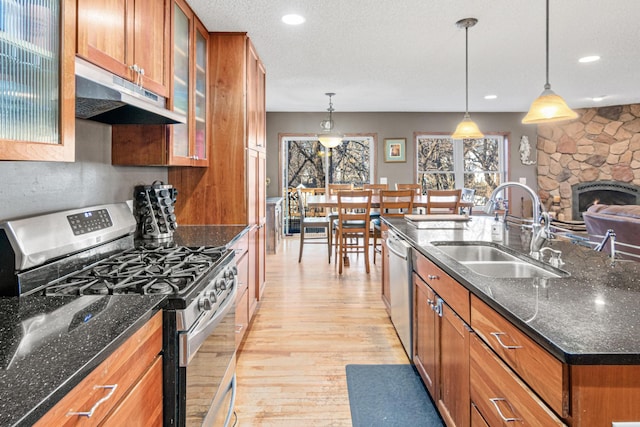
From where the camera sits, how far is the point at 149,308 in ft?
3.61

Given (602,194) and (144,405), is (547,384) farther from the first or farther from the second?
(602,194)

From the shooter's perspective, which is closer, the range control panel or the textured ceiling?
the range control panel

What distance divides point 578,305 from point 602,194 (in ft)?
23.0

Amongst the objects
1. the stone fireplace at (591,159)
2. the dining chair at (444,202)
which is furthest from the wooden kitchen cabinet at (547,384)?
the stone fireplace at (591,159)

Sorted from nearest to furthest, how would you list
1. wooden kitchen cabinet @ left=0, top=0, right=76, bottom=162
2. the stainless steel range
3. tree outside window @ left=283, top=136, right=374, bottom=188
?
wooden kitchen cabinet @ left=0, top=0, right=76, bottom=162
the stainless steel range
tree outside window @ left=283, top=136, right=374, bottom=188

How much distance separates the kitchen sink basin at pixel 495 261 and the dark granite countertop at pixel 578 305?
11cm

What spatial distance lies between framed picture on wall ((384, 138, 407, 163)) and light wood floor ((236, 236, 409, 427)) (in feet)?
10.2

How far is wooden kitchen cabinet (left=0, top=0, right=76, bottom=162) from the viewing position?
1.00 m

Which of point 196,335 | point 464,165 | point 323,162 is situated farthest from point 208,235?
point 464,165

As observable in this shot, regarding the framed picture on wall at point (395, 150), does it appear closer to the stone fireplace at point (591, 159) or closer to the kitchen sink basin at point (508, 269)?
the stone fireplace at point (591, 159)

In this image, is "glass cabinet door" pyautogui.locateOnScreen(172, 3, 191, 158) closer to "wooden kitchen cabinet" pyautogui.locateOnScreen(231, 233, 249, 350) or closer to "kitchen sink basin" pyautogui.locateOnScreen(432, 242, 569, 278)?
"wooden kitchen cabinet" pyautogui.locateOnScreen(231, 233, 249, 350)

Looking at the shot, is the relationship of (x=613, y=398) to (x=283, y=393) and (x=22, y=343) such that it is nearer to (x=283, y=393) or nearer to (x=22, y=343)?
(x=22, y=343)

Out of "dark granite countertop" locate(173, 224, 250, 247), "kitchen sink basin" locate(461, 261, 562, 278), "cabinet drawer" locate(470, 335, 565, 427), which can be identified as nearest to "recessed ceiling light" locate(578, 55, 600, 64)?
"kitchen sink basin" locate(461, 261, 562, 278)

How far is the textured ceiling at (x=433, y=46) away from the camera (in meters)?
2.77
